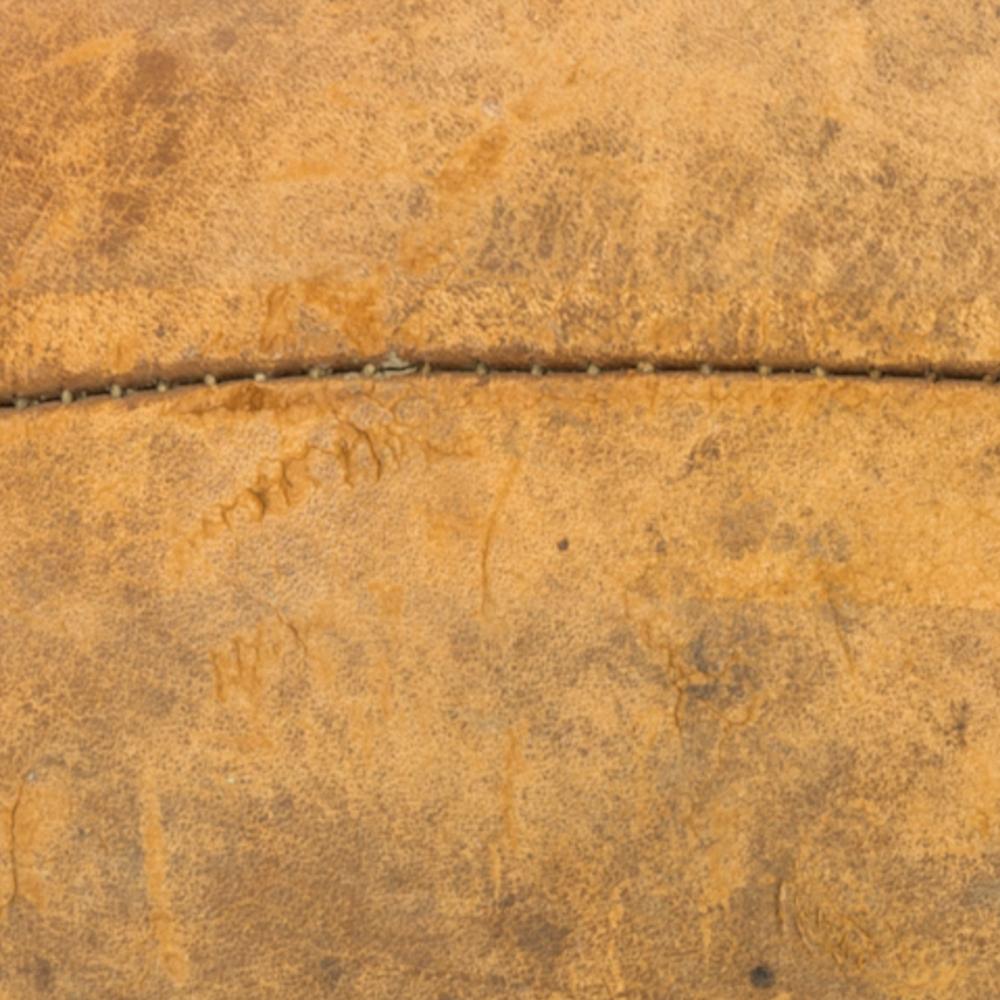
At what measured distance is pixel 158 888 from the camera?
182 cm

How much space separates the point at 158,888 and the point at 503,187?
1252 millimetres

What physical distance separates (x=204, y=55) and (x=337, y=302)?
49 cm

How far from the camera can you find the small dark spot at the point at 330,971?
1.81 m

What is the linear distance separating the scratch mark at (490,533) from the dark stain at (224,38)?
0.85 meters

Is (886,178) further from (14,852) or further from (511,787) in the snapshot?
(14,852)

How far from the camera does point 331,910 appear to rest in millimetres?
1809

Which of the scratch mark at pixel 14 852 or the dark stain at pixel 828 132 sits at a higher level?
the dark stain at pixel 828 132

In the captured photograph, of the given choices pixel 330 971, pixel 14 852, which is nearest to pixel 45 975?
pixel 14 852

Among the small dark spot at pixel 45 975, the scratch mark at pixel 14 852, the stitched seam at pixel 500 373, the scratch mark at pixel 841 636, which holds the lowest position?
the small dark spot at pixel 45 975

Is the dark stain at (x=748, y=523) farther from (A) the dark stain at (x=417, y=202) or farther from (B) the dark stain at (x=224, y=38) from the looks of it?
(B) the dark stain at (x=224, y=38)

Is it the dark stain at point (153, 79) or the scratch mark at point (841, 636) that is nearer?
the scratch mark at point (841, 636)

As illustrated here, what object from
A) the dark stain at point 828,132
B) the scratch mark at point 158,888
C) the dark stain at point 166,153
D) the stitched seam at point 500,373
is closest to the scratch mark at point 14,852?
the scratch mark at point 158,888

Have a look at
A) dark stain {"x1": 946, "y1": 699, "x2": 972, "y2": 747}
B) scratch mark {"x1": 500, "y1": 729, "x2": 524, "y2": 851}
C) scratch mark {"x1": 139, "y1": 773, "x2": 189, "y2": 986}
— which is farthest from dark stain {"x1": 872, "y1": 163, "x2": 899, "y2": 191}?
scratch mark {"x1": 139, "y1": 773, "x2": 189, "y2": 986}

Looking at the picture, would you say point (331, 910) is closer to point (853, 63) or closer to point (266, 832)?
point (266, 832)
